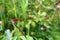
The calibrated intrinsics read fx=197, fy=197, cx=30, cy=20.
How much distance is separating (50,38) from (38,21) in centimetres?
20

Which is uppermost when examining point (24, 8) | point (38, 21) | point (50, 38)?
point (24, 8)

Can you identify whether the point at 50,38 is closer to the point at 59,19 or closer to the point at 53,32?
the point at 53,32

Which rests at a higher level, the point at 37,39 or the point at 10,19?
the point at 10,19

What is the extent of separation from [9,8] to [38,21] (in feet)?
Answer: 1.01

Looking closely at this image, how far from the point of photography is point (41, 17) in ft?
6.00

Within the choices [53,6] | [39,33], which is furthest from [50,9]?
[39,33]

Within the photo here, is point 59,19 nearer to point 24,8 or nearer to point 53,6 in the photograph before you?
point 53,6

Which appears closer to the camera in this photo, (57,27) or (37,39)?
(37,39)

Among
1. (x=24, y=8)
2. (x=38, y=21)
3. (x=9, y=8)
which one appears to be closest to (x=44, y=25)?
(x=38, y=21)

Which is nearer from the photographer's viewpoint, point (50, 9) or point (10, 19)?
point (10, 19)

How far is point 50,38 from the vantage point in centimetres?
181

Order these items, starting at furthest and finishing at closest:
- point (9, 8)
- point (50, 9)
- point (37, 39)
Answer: point (50, 9), point (9, 8), point (37, 39)

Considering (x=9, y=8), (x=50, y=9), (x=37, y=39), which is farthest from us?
(x=50, y=9)

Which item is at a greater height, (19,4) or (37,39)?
(19,4)
